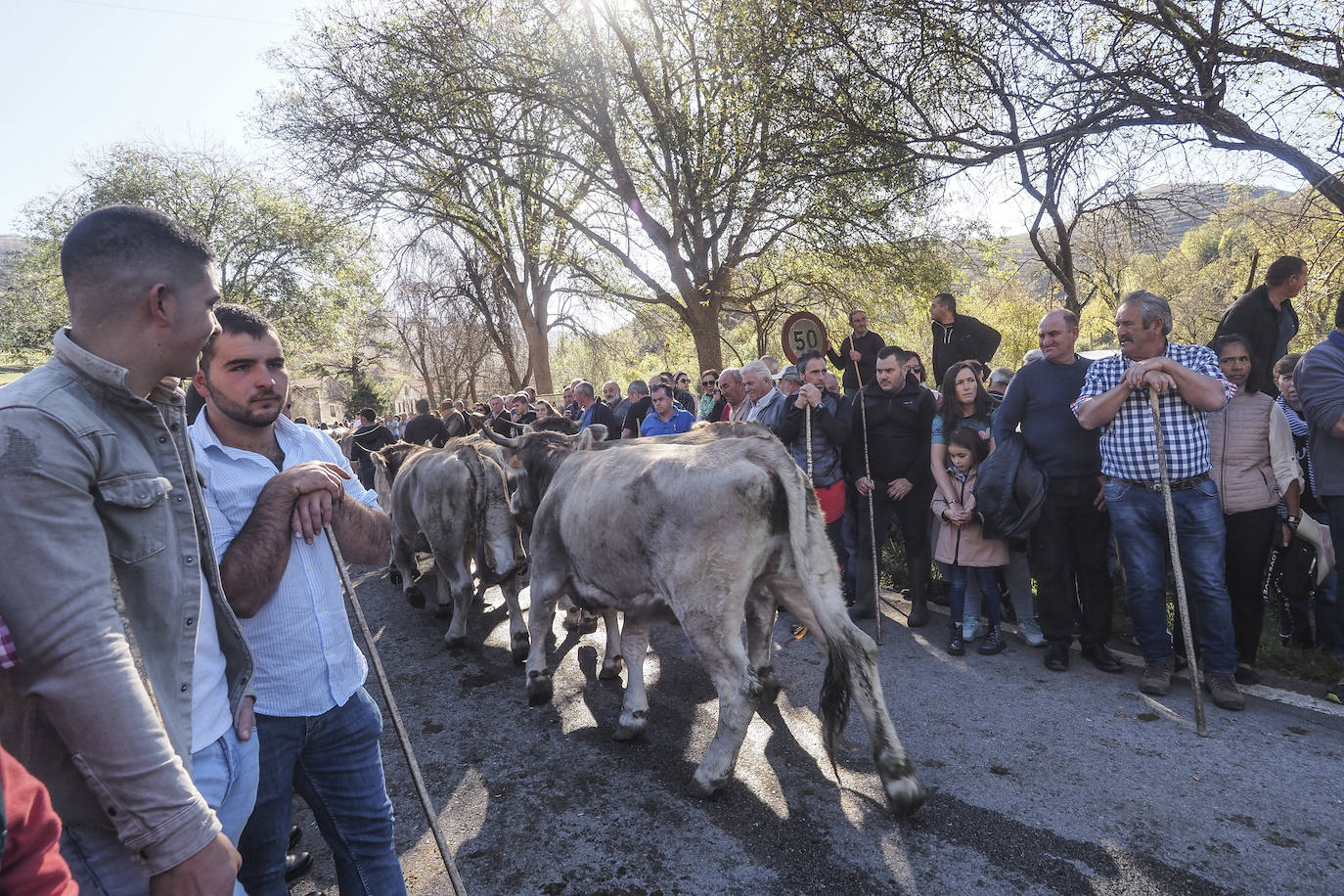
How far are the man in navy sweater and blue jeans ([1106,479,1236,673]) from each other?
312 mm

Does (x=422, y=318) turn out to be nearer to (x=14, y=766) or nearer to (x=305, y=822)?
(x=305, y=822)

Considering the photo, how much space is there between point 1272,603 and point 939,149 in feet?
24.2


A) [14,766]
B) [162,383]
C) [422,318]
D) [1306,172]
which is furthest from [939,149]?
[422,318]

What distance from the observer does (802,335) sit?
791 centimetres

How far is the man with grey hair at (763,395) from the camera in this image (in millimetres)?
6359

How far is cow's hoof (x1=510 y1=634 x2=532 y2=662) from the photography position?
5.50 meters

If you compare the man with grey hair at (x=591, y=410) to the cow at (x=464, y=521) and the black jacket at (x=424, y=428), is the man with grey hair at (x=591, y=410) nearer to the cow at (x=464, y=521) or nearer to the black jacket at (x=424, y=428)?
the black jacket at (x=424, y=428)

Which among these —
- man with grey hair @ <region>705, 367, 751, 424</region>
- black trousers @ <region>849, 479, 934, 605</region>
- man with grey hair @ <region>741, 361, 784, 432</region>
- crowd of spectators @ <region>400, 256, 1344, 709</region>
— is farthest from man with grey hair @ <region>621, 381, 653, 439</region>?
black trousers @ <region>849, 479, 934, 605</region>

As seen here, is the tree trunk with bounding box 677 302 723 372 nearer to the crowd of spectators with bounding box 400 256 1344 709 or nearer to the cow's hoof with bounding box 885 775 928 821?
the crowd of spectators with bounding box 400 256 1344 709

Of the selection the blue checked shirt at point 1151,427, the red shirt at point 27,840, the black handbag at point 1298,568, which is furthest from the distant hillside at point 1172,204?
the red shirt at point 27,840

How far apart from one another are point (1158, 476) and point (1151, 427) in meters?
0.31

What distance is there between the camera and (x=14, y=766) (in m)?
0.96

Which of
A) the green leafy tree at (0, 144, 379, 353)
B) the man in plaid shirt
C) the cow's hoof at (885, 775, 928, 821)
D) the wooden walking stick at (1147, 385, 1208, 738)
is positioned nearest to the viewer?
the cow's hoof at (885, 775, 928, 821)

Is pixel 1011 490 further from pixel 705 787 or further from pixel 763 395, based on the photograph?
pixel 705 787
